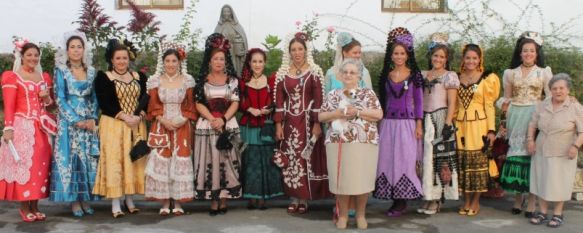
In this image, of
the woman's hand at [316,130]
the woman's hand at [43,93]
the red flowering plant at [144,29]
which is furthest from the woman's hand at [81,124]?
the red flowering plant at [144,29]

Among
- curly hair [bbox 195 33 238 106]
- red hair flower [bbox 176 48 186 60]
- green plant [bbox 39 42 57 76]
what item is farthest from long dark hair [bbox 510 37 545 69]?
green plant [bbox 39 42 57 76]

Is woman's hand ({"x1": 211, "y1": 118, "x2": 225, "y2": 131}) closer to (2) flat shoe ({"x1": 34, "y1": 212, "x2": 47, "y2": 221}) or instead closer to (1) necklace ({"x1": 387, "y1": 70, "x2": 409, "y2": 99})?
(1) necklace ({"x1": 387, "y1": 70, "x2": 409, "y2": 99})

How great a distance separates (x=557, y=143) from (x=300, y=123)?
7.60ft

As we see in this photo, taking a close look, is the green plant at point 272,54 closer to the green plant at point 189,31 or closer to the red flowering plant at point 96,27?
the green plant at point 189,31

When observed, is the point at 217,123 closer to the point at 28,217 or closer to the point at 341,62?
the point at 341,62

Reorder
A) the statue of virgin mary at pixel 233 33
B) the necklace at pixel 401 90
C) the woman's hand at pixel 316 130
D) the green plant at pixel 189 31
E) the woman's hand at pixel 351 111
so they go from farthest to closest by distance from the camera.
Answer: the green plant at pixel 189 31, the statue of virgin mary at pixel 233 33, the woman's hand at pixel 316 130, the necklace at pixel 401 90, the woman's hand at pixel 351 111

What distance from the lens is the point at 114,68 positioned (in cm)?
589

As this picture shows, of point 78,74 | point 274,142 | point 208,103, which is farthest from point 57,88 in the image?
point 274,142

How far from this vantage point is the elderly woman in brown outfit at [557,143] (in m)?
5.46

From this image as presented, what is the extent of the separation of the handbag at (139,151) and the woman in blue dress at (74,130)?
0.36 m

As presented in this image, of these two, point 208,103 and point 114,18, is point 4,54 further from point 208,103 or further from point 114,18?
point 208,103

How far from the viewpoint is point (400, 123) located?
569 centimetres

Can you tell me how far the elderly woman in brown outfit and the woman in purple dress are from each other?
107 centimetres

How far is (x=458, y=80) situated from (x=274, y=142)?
1.84 metres
